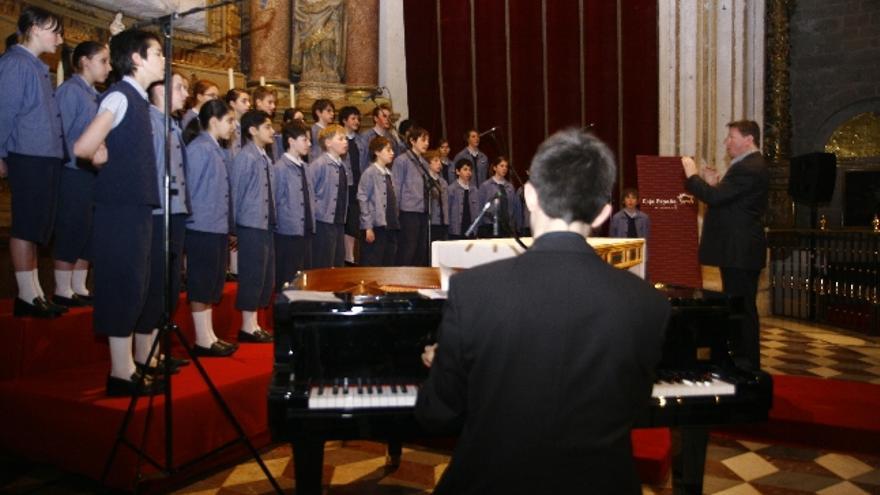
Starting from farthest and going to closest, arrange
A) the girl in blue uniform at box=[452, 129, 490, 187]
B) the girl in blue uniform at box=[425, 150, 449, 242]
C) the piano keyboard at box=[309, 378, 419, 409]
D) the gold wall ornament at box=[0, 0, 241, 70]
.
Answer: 1. the girl in blue uniform at box=[452, 129, 490, 187]
2. the girl in blue uniform at box=[425, 150, 449, 242]
3. the gold wall ornament at box=[0, 0, 241, 70]
4. the piano keyboard at box=[309, 378, 419, 409]

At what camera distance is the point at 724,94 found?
7.90 metres

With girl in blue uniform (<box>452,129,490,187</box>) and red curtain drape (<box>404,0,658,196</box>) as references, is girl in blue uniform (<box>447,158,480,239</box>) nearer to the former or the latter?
girl in blue uniform (<box>452,129,490,187</box>)

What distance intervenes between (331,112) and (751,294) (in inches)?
153

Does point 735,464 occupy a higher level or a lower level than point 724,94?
lower

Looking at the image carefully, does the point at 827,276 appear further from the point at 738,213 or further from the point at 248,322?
the point at 248,322

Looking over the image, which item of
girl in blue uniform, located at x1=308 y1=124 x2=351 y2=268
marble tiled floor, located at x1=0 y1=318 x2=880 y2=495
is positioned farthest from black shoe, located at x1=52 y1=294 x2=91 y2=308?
girl in blue uniform, located at x1=308 y1=124 x2=351 y2=268

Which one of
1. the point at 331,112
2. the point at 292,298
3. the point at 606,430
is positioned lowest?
the point at 606,430

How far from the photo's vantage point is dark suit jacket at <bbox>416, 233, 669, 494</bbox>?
4.18 ft

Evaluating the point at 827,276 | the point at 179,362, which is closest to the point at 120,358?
the point at 179,362

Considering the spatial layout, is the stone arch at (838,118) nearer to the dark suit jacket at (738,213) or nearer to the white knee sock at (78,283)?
the dark suit jacket at (738,213)

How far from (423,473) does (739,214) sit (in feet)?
7.69

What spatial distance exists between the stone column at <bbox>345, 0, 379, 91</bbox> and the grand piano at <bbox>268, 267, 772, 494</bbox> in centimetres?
682

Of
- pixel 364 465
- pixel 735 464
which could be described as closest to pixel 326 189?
pixel 364 465

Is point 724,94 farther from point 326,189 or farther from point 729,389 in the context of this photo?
point 729,389
